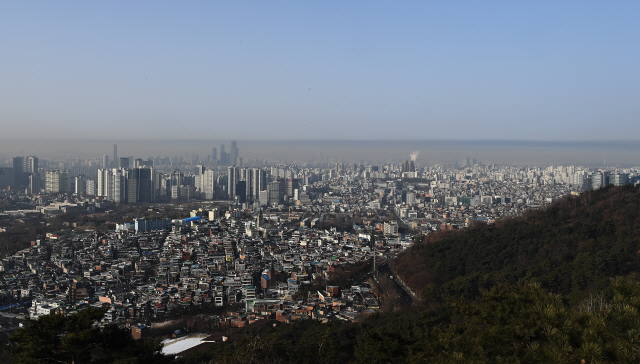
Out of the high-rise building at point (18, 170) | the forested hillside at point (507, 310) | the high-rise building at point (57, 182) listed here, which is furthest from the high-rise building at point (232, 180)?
the forested hillside at point (507, 310)

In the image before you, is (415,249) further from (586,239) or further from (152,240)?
(152,240)

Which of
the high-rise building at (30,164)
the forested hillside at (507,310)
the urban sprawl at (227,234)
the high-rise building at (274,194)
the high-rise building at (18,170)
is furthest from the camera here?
the high-rise building at (30,164)

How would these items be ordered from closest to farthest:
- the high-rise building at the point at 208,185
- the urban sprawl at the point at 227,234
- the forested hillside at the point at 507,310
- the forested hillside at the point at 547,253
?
the forested hillside at the point at 507,310
the forested hillside at the point at 547,253
the urban sprawl at the point at 227,234
the high-rise building at the point at 208,185

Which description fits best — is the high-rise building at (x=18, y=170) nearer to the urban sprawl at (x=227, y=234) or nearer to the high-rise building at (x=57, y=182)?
the urban sprawl at (x=227, y=234)

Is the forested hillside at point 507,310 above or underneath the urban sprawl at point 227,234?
above

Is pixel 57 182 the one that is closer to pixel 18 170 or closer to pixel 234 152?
pixel 18 170

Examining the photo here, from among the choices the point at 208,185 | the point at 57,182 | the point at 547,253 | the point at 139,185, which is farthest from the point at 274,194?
the point at 547,253

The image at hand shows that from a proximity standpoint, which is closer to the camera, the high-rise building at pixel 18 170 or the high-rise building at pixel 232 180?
the high-rise building at pixel 232 180

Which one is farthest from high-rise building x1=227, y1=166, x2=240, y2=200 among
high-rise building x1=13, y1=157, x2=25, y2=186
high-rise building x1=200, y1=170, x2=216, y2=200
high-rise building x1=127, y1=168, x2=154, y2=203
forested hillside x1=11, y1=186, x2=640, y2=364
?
forested hillside x1=11, y1=186, x2=640, y2=364

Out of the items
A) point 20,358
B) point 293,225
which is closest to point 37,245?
point 293,225
